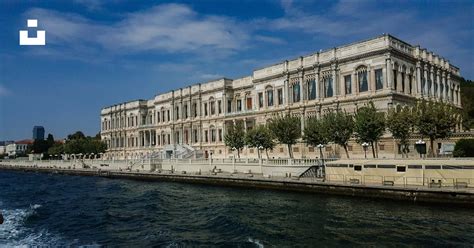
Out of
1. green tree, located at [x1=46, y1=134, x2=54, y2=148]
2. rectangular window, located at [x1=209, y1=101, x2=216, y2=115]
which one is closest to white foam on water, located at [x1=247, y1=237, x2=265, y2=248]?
rectangular window, located at [x1=209, y1=101, x2=216, y2=115]

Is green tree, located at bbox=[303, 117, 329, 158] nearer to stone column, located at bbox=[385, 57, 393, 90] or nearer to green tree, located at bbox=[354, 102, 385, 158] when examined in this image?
green tree, located at bbox=[354, 102, 385, 158]

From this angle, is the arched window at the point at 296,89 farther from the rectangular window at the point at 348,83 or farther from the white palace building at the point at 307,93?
the rectangular window at the point at 348,83

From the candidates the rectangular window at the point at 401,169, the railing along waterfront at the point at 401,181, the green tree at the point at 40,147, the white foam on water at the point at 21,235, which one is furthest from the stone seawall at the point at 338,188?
the green tree at the point at 40,147

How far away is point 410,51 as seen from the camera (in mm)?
50500

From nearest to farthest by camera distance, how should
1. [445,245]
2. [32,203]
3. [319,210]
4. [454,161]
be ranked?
[445,245], [319,210], [454,161], [32,203]

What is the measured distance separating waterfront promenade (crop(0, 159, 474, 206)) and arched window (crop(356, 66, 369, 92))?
45.6 ft

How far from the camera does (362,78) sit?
4866 cm

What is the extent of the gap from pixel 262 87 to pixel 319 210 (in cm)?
3791

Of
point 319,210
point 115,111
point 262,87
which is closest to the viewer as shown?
point 319,210

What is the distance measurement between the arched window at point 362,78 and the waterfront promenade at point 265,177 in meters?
13.9

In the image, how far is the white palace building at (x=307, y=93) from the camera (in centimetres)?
4716

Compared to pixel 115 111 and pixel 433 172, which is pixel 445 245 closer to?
pixel 433 172

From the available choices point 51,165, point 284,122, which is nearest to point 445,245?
point 284,122

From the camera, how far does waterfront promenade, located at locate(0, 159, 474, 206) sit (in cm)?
2666
